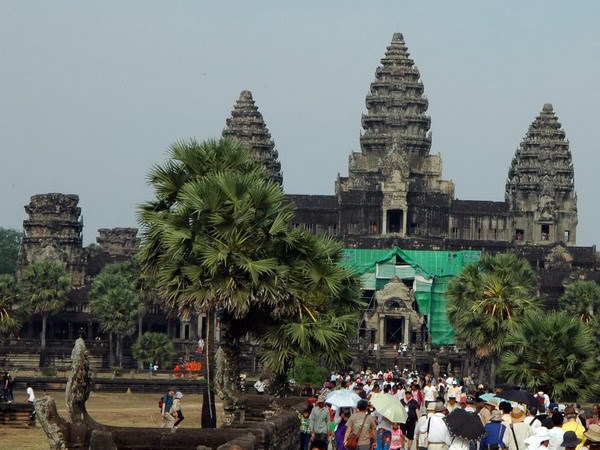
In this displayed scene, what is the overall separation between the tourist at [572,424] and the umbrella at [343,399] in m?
6.61

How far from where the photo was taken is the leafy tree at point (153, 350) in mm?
121812

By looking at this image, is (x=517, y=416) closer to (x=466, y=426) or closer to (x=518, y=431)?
(x=518, y=431)

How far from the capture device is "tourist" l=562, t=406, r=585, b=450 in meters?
29.7

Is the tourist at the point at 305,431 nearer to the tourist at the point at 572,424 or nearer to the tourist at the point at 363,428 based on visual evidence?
the tourist at the point at 363,428

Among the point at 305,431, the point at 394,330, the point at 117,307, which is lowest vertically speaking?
the point at 305,431

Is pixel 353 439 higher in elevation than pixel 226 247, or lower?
lower

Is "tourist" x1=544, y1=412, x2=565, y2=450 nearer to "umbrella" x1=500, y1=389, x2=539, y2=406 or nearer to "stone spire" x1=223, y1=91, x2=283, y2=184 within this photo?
"umbrella" x1=500, y1=389, x2=539, y2=406

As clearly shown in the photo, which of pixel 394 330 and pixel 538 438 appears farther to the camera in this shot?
pixel 394 330

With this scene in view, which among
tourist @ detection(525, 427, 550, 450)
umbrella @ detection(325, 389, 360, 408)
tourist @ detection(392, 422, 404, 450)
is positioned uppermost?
umbrella @ detection(325, 389, 360, 408)

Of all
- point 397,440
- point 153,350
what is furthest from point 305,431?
point 153,350

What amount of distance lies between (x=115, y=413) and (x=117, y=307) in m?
60.5

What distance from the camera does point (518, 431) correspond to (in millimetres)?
30156

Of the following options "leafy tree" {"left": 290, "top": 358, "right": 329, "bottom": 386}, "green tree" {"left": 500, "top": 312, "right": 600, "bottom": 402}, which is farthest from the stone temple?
"green tree" {"left": 500, "top": 312, "right": 600, "bottom": 402}

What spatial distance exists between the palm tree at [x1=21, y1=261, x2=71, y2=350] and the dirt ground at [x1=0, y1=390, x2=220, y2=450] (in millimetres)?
50662
